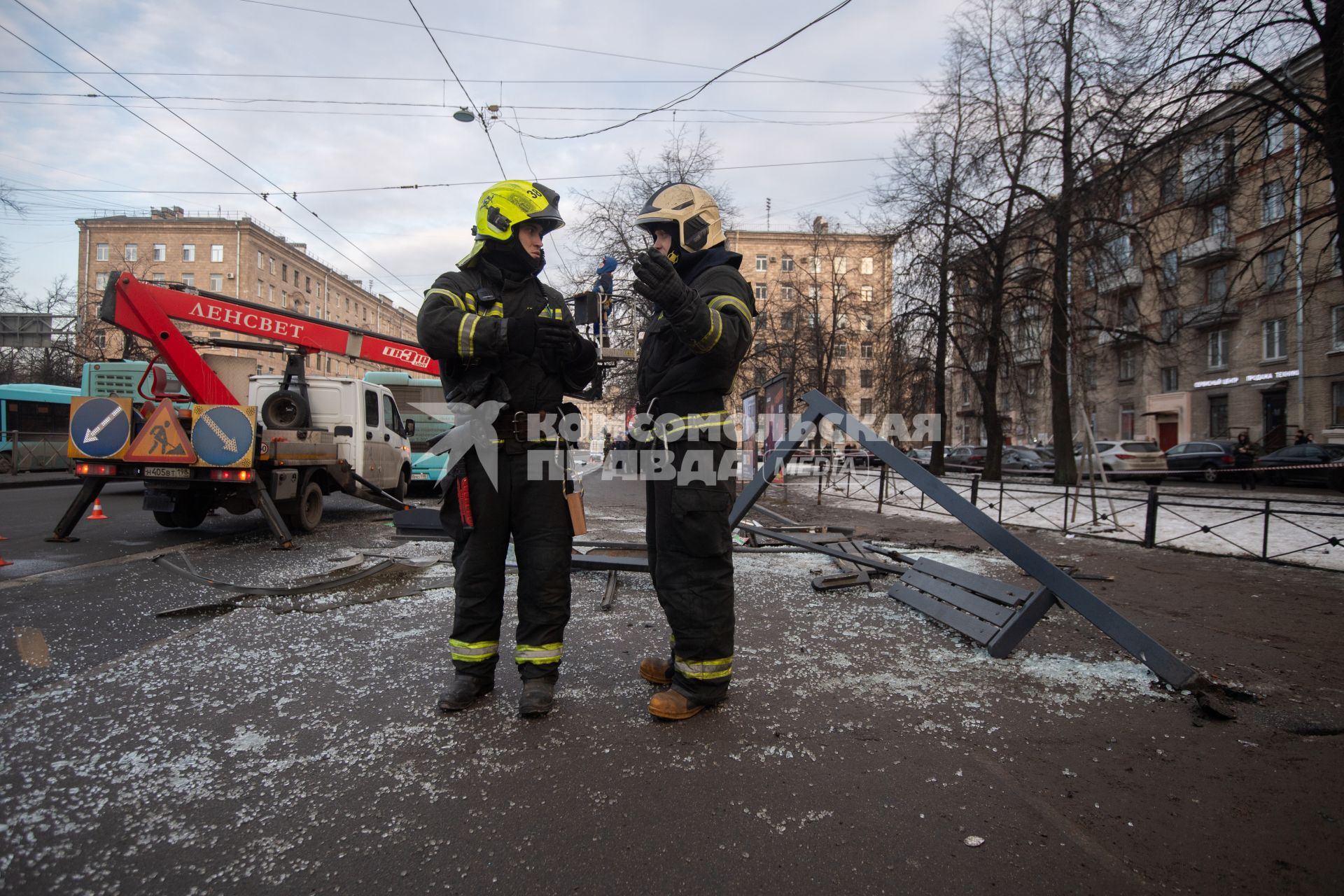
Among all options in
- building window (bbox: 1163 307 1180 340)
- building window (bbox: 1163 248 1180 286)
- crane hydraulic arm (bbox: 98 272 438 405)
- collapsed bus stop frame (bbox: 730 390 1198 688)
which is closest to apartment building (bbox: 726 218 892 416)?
building window (bbox: 1163 307 1180 340)

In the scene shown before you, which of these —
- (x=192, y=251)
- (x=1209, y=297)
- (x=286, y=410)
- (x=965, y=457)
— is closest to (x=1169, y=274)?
(x=286, y=410)

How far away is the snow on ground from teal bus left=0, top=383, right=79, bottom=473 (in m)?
21.9

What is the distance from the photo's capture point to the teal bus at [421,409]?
15.7 m

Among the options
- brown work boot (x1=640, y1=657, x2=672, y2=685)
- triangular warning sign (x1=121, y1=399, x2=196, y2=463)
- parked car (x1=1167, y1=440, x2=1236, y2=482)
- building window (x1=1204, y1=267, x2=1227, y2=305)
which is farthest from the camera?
building window (x1=1204, y1=267, x2=1227, y2=305)

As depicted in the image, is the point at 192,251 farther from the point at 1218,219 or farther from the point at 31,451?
the point at 1218,219

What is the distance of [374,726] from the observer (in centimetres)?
267

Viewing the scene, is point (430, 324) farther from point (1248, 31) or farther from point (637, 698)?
point (1248, 31)

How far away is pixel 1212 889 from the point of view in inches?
69.1

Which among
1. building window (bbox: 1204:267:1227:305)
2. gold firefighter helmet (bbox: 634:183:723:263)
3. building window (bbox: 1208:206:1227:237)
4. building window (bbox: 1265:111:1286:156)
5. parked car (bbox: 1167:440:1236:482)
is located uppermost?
building window (bbox: 1204:267:1227:305)

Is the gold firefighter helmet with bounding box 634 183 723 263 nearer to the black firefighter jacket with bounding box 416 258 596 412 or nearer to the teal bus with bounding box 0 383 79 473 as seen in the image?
the black firefighter jacket with bounding box 416 258 596 412

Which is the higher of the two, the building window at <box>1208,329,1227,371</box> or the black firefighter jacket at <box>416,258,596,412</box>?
the building window at <box>1208,329,1227,371</box>

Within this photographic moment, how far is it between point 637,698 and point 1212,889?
2.01m

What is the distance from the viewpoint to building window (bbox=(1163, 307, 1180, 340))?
1438 cm

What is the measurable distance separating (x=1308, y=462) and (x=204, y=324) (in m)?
26.7
